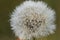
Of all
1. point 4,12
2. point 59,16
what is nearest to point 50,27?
point 59,16

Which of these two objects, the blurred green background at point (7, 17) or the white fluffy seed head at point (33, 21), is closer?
the white fluffy seed head at point (33, 21)

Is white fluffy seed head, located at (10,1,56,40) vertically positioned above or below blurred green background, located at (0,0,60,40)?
below

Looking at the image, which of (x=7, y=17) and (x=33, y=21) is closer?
(x=33, y=21)

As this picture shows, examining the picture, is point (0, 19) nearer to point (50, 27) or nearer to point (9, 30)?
point (9, 30)

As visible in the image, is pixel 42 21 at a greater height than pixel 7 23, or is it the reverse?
pixel 7 23

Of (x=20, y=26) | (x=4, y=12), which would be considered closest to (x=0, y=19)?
(x=4, y=12)

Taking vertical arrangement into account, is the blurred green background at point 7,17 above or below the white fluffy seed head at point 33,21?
above

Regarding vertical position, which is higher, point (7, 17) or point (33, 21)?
point (7, 17)

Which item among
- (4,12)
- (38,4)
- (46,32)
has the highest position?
(4,12)

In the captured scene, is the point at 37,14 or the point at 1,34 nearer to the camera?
the point at 37,14

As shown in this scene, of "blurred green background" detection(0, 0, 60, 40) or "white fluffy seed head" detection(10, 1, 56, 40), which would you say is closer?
"white fluffy seed head" detection(10, 1, 56, 40)
